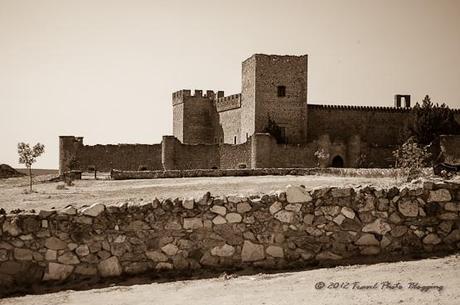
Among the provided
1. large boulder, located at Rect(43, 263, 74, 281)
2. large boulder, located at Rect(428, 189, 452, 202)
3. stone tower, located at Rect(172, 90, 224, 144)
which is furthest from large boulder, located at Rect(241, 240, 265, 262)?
stone tower, located at Rect(172, 90, 224, 144)

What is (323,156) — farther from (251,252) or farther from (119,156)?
Result: (251,252)

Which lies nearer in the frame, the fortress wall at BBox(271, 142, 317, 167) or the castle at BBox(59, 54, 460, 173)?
the fortress wall at BBox(271, 142, 317, 167)

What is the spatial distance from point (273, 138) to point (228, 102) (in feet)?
35.0

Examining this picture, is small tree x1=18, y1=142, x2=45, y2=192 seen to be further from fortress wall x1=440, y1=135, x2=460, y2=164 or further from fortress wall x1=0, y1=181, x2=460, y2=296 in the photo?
fortress wall x1=440, y1=135, x2=460, y2=164

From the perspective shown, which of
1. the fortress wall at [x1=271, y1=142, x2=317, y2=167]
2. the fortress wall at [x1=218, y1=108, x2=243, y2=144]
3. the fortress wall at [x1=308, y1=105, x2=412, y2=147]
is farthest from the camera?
the fortress wall at [x1=218, y1=108, x2=243, y2=144]

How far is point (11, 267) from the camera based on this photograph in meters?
7.45

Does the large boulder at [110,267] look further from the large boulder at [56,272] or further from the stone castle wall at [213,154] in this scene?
the stone castle wall at [213,154]

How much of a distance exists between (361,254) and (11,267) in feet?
15.7

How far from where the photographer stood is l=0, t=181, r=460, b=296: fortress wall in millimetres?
7551

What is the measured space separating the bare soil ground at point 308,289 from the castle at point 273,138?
3122cm

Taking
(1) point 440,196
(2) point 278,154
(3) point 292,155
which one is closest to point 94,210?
(1) point 440,196

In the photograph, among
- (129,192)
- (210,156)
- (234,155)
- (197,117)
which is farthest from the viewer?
(197,117)

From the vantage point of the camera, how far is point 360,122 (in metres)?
46.5

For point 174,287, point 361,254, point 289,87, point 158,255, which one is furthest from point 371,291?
point 289,87
